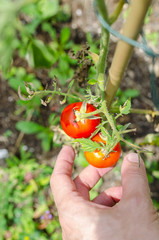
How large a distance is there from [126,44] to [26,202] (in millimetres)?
1568

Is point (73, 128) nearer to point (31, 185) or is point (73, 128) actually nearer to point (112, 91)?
point (112, 91)

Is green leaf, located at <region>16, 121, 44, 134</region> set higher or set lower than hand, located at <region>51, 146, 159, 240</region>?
lower

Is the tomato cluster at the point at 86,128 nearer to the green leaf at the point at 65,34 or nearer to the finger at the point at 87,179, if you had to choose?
the finger at the point at 87,179

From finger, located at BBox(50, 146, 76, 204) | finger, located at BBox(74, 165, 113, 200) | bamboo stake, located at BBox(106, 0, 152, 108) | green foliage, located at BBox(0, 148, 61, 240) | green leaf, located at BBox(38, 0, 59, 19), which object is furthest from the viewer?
green leaf, located at BBox(38, 0, 59, 19)

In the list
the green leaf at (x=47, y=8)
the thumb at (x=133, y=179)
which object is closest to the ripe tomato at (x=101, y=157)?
the thumb at (x=133, y=179)

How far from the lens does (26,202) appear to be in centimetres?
188

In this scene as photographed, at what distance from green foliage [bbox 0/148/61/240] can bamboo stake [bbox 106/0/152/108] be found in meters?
1.18

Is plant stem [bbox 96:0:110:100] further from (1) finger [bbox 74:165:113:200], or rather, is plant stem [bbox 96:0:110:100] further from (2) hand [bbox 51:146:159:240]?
(1) finger [bbox 74:165:113:200]

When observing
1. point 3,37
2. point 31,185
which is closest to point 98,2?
point 3,37

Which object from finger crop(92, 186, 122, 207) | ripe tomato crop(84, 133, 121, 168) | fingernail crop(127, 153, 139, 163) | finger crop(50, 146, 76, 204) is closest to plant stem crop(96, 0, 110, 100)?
ripe tomato crop(84, 133, 121, 168)

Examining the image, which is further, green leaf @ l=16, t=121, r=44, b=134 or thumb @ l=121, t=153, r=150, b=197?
green leaf @ l=16, t=121, r=44, b=134

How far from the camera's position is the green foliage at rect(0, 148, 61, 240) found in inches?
70.1

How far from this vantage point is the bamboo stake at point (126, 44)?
0.62m

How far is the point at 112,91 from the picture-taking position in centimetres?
90
